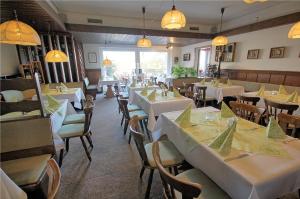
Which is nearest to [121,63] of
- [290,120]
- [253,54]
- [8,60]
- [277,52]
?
[8,60]

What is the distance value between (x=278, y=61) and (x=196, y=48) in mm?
3943

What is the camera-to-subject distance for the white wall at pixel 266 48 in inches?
151

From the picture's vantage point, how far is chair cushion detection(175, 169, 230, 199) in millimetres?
1039

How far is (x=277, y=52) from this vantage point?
4109mm

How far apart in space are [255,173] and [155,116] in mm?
1790

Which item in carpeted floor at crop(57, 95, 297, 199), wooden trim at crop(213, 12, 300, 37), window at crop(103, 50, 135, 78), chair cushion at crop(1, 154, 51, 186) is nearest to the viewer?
chair cushion at crop(1, 154, 51, 186)

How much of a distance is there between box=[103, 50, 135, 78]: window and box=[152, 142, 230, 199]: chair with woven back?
758cm

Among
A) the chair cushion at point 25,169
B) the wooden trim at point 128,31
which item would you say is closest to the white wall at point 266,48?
the wooden trim at point 128,31

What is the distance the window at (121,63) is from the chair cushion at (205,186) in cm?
755

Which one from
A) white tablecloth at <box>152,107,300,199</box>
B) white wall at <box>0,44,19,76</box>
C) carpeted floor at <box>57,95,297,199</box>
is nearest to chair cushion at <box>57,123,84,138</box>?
carpeted floor at <box>57,95,297,199</box>

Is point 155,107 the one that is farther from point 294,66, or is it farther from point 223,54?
Answer: point 223,54

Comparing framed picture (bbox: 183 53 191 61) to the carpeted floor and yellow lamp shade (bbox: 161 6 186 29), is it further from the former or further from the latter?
the carpeted floor

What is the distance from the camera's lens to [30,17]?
→ 3.27 metres

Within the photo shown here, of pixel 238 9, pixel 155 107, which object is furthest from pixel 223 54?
pixel 155 107
